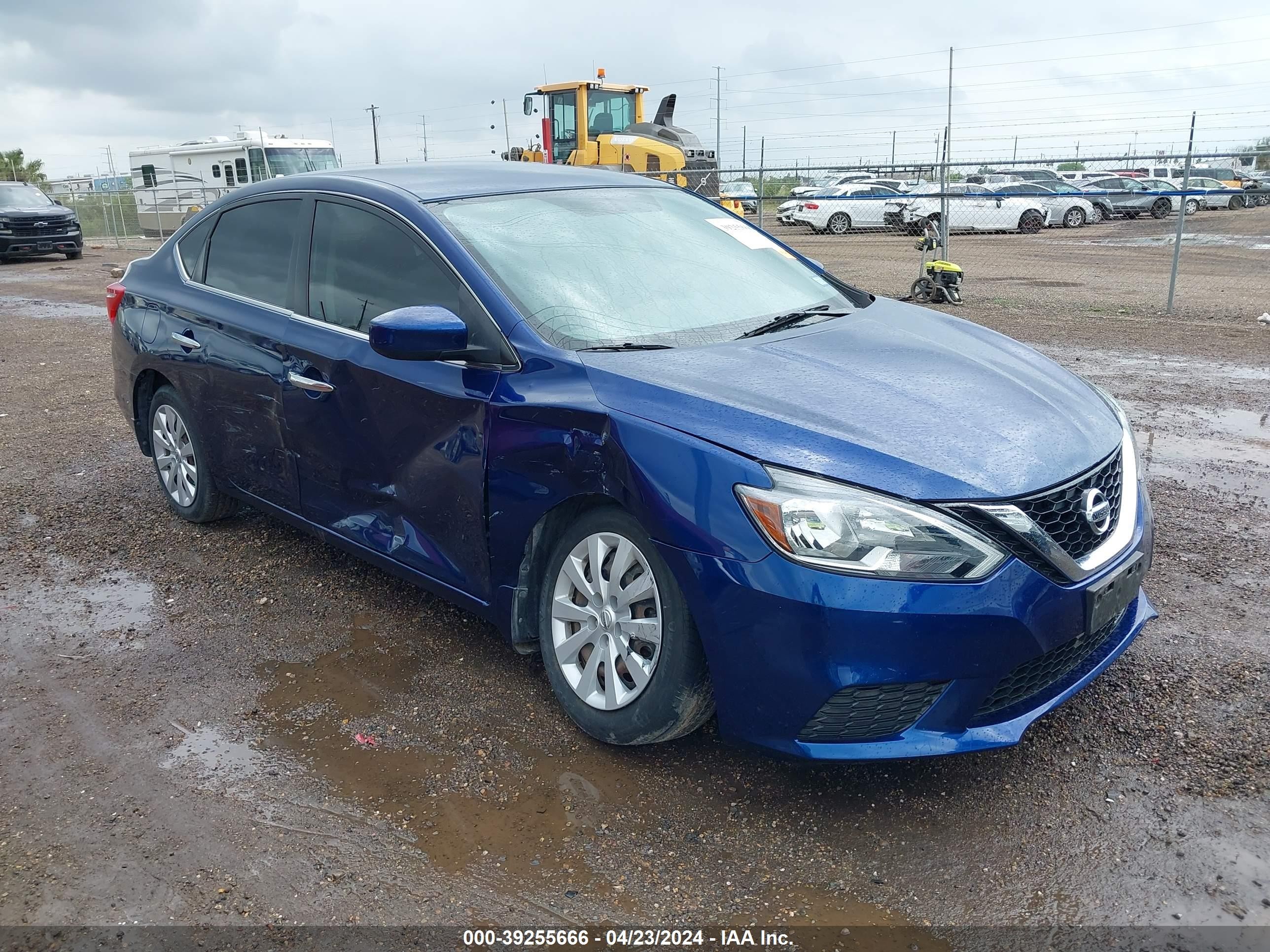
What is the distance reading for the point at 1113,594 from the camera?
9.00 ft

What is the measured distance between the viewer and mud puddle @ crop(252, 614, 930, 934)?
249cm

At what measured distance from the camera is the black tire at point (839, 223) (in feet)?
92.0

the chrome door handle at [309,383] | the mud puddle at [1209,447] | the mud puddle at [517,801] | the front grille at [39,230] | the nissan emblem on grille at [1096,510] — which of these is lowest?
the mud puddle at [517,801]

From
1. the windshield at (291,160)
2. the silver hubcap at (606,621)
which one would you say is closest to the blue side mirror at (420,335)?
the silver hubcap at (606,621)

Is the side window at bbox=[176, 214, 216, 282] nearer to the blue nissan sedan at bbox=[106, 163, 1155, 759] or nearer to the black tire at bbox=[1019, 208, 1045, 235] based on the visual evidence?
the blue nissan sedan at bbox=[106, 163, 1155, 759]

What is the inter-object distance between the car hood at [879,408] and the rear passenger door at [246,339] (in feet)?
5.58

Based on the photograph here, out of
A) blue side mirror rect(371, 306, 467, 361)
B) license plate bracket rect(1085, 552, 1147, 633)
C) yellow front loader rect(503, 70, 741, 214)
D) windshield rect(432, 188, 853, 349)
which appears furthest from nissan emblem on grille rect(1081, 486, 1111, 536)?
yellow front loader rect(503, 70, 741, 214)

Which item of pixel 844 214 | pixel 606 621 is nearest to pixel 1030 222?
pixel 844 214

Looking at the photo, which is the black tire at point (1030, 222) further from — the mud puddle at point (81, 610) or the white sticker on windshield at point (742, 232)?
the mud puddle at point (81, 610)

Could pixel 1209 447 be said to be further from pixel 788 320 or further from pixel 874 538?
pixel 874 538

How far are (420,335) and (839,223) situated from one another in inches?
1047

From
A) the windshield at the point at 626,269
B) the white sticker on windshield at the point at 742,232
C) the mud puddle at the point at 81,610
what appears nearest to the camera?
the windshield at the point at 626,269

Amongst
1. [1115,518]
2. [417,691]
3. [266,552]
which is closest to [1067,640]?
[1115,518]

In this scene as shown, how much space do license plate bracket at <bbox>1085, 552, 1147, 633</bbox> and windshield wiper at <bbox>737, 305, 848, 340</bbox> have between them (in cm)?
131
